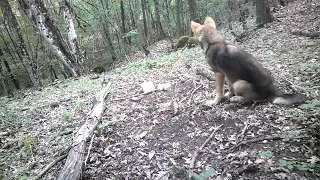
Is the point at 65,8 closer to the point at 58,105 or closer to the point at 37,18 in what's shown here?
the point at 37,18

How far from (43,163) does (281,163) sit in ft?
12.7

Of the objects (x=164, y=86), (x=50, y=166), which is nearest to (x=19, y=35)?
(x=164, y=86)

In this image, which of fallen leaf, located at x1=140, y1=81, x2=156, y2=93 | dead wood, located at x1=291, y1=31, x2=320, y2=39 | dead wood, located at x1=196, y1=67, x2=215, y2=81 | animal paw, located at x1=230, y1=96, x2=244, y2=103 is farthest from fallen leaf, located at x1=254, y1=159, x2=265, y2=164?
dead wood, located at x1=291, y1=31, x2=320, y2=39

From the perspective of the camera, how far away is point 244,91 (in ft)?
16.4

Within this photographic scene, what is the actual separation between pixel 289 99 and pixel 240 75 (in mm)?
969

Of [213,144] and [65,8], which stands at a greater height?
[65,8]

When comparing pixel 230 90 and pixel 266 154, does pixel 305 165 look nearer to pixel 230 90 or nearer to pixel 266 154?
pixel 266 154

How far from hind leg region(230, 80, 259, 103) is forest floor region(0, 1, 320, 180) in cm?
17

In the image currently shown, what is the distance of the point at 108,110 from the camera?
6.16 m

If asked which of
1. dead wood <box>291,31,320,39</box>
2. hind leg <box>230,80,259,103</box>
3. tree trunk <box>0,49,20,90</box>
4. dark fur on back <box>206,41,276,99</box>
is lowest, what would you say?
A: tree trunk <box>0,49,20,90</box>

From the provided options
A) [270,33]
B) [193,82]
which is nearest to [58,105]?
[193,82]

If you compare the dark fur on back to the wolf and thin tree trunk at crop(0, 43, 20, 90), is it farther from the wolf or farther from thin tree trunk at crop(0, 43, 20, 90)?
thin tree trunk at crop(0, 43, 20, 90)

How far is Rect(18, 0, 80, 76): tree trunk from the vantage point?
12.1m

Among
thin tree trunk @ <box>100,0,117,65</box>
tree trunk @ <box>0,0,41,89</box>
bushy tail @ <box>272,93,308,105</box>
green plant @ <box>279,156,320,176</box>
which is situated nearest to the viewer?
green plant @ <box>279,156,320,176</box>
